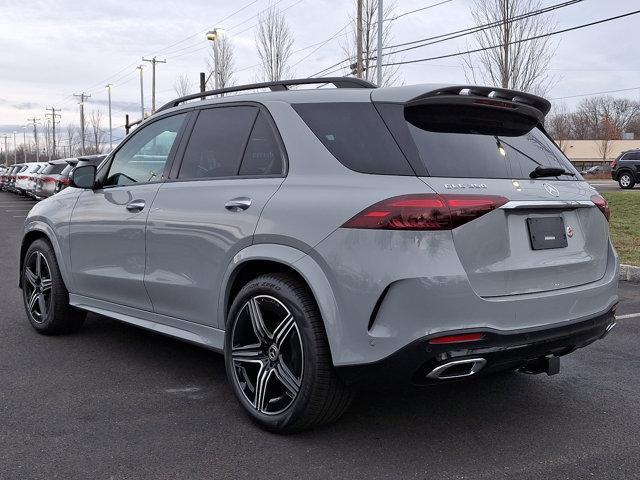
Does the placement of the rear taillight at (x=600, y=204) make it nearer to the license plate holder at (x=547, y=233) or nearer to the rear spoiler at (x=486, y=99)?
the license plate holder at (x=547, y=233)

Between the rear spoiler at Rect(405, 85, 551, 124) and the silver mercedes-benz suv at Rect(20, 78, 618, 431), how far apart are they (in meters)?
0.01

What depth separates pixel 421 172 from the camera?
293 cm

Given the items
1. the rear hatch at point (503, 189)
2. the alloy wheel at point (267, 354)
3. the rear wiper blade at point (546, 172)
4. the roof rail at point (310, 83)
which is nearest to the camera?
the rear hatch at point (503, 189)


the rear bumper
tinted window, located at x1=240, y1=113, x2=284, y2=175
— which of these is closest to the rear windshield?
tinted window, located at x1=240, y1=113, x2=284, y2=175

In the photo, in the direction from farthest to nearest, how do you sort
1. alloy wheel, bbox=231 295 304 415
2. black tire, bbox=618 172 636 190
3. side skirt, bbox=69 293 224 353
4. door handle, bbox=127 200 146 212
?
black tire, bbox=618 172 636 190 → door handle, bbox=127 200 146 212 → side skirt, bbox=69 293 224 353 → alloy wheel, bbox=231 295 304 415

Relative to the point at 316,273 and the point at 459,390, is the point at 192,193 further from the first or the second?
the point at 459,390

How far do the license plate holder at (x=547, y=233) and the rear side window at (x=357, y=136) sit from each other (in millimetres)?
655

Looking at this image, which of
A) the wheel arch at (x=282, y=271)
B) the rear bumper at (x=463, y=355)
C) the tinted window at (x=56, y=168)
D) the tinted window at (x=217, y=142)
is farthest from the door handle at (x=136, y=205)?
the tinted window at (x=56, y=168)

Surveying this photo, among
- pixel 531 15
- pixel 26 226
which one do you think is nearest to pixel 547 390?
pixel 26 226

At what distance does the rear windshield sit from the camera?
3012 millimetres

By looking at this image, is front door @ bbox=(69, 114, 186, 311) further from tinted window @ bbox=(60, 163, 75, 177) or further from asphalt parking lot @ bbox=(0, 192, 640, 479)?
tinted window @ bbox=(60, 163, 75, 177)

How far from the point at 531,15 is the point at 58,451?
1988 cm

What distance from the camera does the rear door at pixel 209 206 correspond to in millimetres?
3451

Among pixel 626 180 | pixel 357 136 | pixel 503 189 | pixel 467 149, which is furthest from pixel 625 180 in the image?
pixel 357 136
